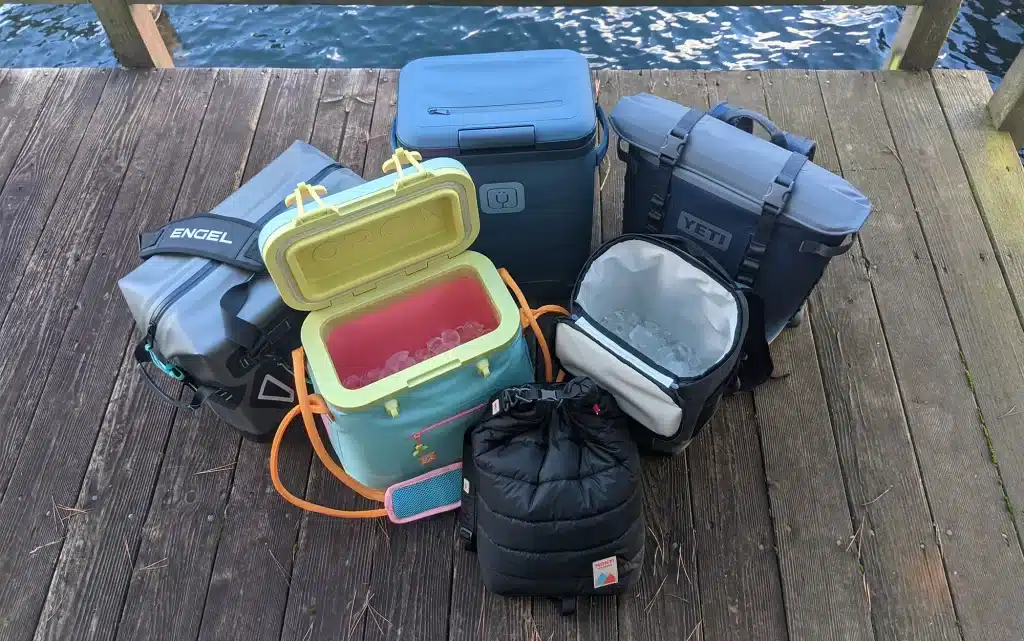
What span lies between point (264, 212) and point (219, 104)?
118 centimetres

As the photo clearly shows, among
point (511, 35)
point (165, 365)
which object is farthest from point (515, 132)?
point (511, 35)

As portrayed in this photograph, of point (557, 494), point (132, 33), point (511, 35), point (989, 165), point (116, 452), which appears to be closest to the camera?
point (557, 494)

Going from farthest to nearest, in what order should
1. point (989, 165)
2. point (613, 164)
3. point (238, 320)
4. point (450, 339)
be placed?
point (613, 164), point (989, 165), point (450, 339), point (238, 320)

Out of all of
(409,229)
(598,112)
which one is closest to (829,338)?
(598,112)

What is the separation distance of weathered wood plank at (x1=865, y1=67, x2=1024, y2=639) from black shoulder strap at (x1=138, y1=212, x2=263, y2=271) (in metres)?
1.71

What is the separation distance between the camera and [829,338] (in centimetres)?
189

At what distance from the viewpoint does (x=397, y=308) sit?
1580mm

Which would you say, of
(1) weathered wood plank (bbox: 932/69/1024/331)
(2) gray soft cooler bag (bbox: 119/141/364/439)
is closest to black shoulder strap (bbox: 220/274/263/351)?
(2) gray soft cooler bag (bbox: 119/141/364/439)

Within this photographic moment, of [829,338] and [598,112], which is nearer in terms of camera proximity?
[598,112]

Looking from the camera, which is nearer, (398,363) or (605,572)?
(605,572)

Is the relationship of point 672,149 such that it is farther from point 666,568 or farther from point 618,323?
point 666,568

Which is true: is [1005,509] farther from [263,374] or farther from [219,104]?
[219,104]

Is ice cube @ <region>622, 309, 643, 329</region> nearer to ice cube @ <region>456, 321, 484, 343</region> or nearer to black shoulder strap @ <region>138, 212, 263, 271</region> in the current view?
ice cube @ <region>456, 321, 484, 343</region>

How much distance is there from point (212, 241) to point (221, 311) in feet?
0.60
